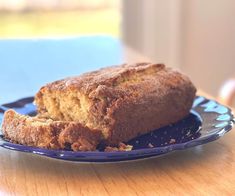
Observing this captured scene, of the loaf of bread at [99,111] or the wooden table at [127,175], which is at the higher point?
the loaf of bread at [99,111]

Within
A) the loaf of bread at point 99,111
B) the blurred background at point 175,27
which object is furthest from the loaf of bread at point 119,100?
the blurred background at point 175,27

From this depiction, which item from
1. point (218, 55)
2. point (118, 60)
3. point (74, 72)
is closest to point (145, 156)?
point (74, 72)

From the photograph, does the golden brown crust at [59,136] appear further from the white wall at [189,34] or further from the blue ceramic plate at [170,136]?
the white wall at [189,34]

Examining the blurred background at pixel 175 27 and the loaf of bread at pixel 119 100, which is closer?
the loaf of bread at pixel 119 100

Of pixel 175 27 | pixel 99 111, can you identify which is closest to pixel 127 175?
pixel 99 111

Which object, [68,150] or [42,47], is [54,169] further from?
[42,47]

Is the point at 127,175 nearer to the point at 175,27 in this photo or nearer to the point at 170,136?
the point at 170,136
